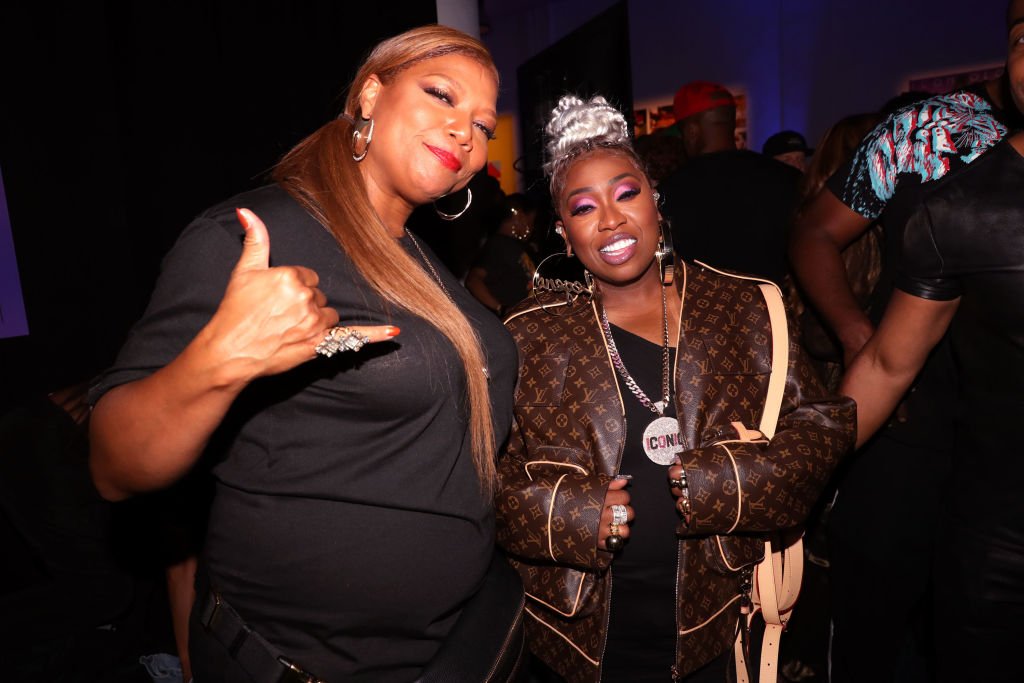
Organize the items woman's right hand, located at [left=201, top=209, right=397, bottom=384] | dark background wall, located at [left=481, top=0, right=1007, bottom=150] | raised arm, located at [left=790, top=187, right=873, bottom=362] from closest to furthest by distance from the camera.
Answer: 1. woman's right hand, located at [left=201, top=209, right=397, bottom=384]
2. raised arm, located at [left=790, top=187, right=873, bottom=362]
3. dark background wall, located at [left=481, top=0, right=1007, bottom=150]

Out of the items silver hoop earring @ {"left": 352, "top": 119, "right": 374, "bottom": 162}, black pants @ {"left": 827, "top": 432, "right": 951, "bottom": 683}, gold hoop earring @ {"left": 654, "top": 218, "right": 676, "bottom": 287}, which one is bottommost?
black pants @ {"left": 827, "top": 432, "right": 951, "bottom": 683}

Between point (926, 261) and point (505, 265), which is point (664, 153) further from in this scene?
point (926, 261)

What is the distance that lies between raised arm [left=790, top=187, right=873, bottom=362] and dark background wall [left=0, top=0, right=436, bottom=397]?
2.26m

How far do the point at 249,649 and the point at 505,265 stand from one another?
344 cm

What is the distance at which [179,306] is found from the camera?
3.63ft

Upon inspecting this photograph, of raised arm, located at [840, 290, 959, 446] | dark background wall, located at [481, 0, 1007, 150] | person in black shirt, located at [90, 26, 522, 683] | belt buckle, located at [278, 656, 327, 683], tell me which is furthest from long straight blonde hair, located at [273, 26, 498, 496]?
dark background wall, located at [481, 0, 1007, 150]

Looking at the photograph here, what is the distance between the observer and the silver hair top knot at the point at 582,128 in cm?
196

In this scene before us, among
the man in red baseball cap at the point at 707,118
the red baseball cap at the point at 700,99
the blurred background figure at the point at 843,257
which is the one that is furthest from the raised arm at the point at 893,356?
the red baseball cap at the point at 700,99

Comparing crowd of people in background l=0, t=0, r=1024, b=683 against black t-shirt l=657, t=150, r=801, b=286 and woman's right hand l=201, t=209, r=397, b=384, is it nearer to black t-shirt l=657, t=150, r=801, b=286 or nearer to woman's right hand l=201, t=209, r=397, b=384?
woman's right hand l=201, t=209, r=397, b=384

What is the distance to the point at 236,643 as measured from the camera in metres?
1.29

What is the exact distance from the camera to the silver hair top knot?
1.96 metres

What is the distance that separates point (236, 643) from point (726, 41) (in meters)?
9.70

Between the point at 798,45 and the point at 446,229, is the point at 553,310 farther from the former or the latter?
the point at 798,45

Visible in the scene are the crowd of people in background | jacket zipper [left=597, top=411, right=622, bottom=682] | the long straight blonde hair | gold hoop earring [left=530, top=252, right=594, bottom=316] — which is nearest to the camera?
the crowd of people in background
